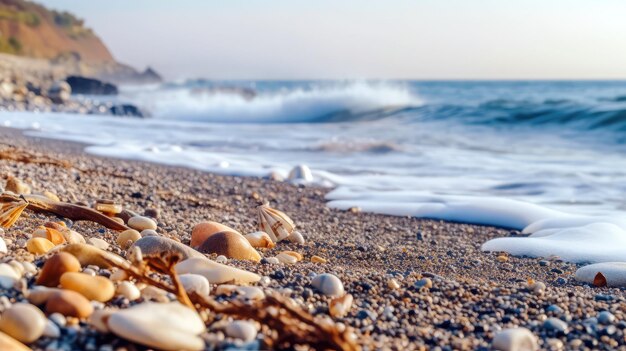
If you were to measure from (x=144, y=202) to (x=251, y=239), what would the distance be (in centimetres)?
111

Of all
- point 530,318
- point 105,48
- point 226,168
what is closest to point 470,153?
point 226,168

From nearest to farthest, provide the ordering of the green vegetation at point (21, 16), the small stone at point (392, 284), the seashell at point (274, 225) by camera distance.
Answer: the small stone at point (392, 284) → the seashell at point (274, 225) → the green vegetation at point (21, 16)

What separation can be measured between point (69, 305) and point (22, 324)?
0.12 metres

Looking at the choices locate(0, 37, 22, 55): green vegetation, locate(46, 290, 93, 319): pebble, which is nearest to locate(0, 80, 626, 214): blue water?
locate(46, 290, 93, 319): pebble

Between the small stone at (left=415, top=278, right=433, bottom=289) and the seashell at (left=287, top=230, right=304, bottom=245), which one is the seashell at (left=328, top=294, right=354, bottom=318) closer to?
the small stone at (left=415, top=278, right=433, bottom=289)

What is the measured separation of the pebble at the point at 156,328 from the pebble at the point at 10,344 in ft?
0.52

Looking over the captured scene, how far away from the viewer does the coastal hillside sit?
5546cm

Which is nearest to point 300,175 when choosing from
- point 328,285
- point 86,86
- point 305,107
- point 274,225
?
point 274,225

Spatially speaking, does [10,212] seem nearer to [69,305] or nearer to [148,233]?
[148,233]

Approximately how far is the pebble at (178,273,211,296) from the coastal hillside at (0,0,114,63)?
51912 mm

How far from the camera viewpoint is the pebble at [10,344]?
3.98 ft

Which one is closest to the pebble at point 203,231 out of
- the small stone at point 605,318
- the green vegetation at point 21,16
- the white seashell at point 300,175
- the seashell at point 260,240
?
the seashell at point 260,240

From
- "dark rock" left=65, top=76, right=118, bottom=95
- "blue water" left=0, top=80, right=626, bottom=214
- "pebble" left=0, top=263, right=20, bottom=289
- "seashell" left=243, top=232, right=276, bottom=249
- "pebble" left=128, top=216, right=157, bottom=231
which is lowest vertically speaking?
"seashell" left=243, top=232, right=276, bottom=249

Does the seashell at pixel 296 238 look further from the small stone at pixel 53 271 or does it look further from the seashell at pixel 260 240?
the small stone at pixel 53 271
